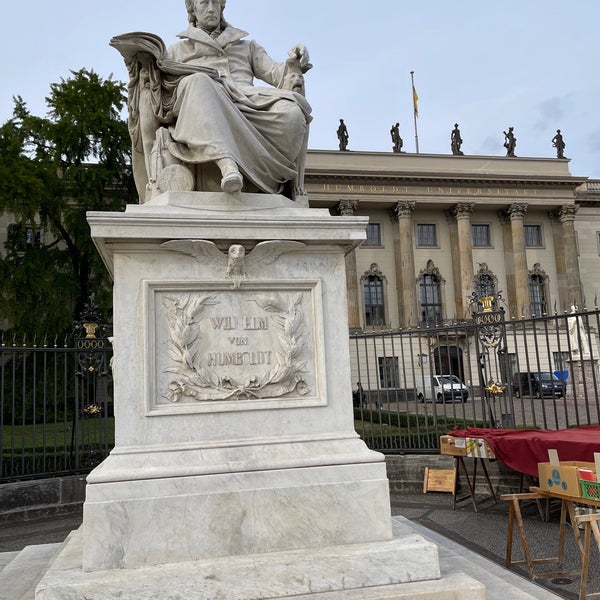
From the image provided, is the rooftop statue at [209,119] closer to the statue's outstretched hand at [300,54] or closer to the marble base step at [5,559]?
the statue's outstretched hand at [300,54]

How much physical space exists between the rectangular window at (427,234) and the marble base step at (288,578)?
41262 millimetres

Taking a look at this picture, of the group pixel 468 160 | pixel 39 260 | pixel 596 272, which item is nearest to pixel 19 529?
pixel 39 260

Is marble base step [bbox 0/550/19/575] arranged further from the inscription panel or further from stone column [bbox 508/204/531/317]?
stone column [bbox 508/204/531/317]

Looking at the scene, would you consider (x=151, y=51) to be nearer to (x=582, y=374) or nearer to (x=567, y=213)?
(x=582, y=374)

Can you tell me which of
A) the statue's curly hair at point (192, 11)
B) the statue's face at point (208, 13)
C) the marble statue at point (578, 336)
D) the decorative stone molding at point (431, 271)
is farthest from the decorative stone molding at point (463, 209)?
the statue's face at point (208, 13)

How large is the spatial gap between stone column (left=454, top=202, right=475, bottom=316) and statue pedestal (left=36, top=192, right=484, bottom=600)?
128 ft

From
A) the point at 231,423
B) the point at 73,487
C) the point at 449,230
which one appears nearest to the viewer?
the point at 231,423

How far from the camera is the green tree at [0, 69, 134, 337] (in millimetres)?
22234

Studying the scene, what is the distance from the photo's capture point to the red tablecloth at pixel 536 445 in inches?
226

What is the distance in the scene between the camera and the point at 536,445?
6.30m

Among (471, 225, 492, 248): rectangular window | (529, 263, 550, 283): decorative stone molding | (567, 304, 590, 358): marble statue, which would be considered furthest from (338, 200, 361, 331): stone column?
(567, 304, 590, 358): marble statue

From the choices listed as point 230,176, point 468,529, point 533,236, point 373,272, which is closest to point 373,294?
point 373,272

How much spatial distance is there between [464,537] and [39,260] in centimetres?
2116

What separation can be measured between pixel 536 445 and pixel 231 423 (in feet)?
13.3
